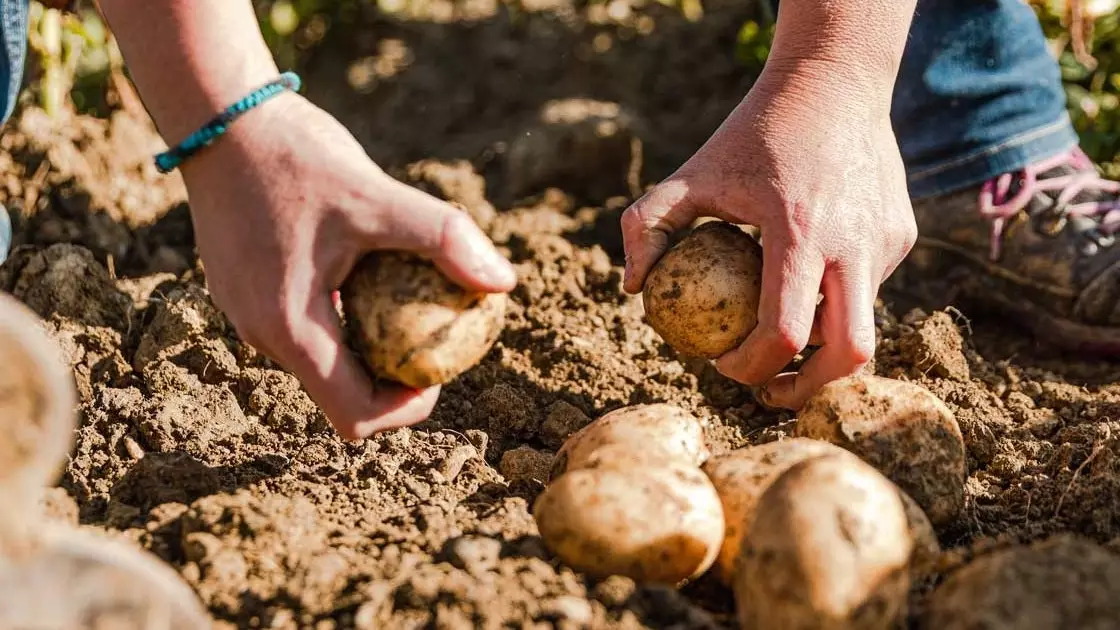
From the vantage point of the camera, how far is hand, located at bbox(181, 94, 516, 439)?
184 centimetres

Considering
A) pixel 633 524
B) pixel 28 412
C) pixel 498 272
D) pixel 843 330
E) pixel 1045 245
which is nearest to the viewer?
pixel 28 412

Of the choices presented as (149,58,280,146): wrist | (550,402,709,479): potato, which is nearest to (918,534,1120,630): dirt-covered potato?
(550,402,709,479): potato

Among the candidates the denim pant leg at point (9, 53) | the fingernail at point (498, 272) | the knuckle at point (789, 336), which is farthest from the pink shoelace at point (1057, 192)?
the denim pant leg at point (9, 53)

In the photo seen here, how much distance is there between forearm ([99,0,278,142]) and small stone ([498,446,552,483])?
40.9 inches

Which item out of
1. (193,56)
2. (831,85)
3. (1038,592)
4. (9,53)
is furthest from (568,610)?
(9,53)

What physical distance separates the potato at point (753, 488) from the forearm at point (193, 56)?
1.20 m

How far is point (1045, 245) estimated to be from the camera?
325cm

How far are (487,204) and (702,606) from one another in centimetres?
207

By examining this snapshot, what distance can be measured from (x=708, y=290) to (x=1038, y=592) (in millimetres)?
1003

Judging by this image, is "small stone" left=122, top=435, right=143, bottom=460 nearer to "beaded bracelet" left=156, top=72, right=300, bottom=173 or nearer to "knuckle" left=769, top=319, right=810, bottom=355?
"beaded bracelet" left=156, top=72, right=300, bottom=173

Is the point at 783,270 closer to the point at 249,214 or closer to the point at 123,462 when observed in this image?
the point at 249,214

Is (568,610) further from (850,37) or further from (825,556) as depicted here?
(850,37)

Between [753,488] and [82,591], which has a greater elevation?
[82,591]

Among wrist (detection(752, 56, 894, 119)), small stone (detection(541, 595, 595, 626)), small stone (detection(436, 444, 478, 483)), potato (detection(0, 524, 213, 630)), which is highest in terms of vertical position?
potato (detection(0, 524, 213, 630))
